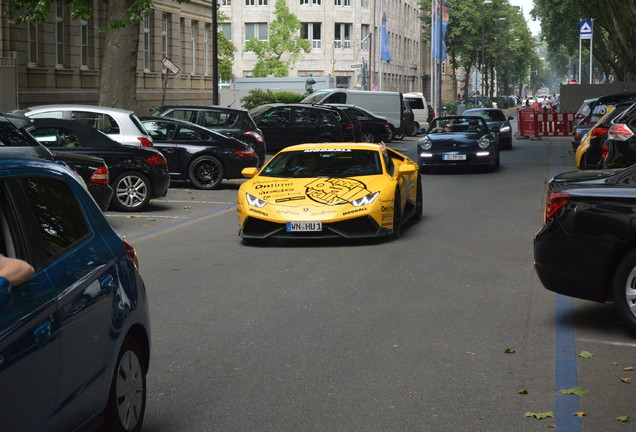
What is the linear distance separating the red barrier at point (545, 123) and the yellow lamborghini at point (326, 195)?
32.8 m

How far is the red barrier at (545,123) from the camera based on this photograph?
4603 cm

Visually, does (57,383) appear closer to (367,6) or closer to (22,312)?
(22,312)

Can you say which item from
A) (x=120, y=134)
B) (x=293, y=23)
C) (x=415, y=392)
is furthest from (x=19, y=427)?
(x=293, y=23)

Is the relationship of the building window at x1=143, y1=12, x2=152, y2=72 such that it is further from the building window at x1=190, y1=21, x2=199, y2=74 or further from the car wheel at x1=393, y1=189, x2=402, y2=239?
the car wheel at x1=393, y1=189, x2=402, y2=239

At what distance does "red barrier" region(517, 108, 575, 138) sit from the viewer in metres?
46.0

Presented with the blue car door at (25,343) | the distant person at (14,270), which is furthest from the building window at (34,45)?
the distant person at (14,270)

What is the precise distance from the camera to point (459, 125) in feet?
89.9

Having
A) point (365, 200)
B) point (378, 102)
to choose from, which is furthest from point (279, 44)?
point (365, 200)

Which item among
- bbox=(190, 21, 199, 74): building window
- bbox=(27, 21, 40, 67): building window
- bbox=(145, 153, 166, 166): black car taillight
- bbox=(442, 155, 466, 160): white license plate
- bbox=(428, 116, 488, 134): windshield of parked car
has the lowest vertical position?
bbox=(442, 155, 466, 160): white license plate

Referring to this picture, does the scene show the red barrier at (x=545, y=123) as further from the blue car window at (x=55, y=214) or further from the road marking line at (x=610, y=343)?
the blue car window at (x=55, y=214)

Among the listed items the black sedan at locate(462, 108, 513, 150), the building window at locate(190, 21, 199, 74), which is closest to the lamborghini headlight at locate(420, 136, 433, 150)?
the black sedan at locate(462, 108, 513, 150)

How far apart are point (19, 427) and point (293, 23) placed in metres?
84.1

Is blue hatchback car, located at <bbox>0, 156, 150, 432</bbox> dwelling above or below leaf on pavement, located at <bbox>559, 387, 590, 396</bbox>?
above

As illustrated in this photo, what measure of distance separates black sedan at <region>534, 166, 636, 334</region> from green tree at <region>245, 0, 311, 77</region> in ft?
255
